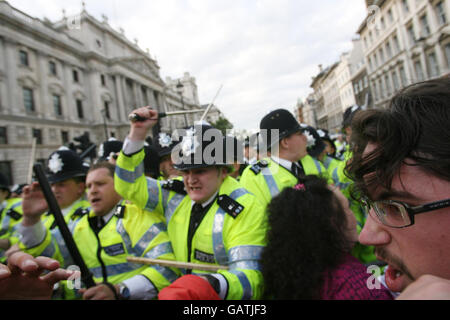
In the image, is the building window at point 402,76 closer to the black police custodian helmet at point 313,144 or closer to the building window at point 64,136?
the black police custodian helmet at point 313,144

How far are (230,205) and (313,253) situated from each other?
0.69m

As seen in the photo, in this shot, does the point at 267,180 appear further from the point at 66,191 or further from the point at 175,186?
the point at 66,191

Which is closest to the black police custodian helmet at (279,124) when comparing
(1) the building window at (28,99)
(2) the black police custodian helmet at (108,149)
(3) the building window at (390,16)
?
(2) the black police custodian helmet at (108,149)

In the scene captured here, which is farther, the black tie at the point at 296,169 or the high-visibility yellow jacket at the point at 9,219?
the high-visibility yellow jacket at the point at 9,219

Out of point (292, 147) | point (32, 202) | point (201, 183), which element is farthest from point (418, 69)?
point (32, 202)

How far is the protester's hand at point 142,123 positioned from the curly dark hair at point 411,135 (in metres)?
1.67

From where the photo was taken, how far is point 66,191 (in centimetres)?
320

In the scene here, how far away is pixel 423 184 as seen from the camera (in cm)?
80

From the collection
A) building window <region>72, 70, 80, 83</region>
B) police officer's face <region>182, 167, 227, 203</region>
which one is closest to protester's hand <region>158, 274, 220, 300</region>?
police officer's face <region>182, 167, 227, 203</region>

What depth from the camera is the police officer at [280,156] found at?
311cm

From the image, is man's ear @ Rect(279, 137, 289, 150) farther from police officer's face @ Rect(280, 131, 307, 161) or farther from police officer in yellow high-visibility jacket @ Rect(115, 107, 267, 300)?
police officer in yellow high-visibility jacket @ Rect(115, 107, 267, 300)

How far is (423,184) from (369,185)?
0.18 meters
